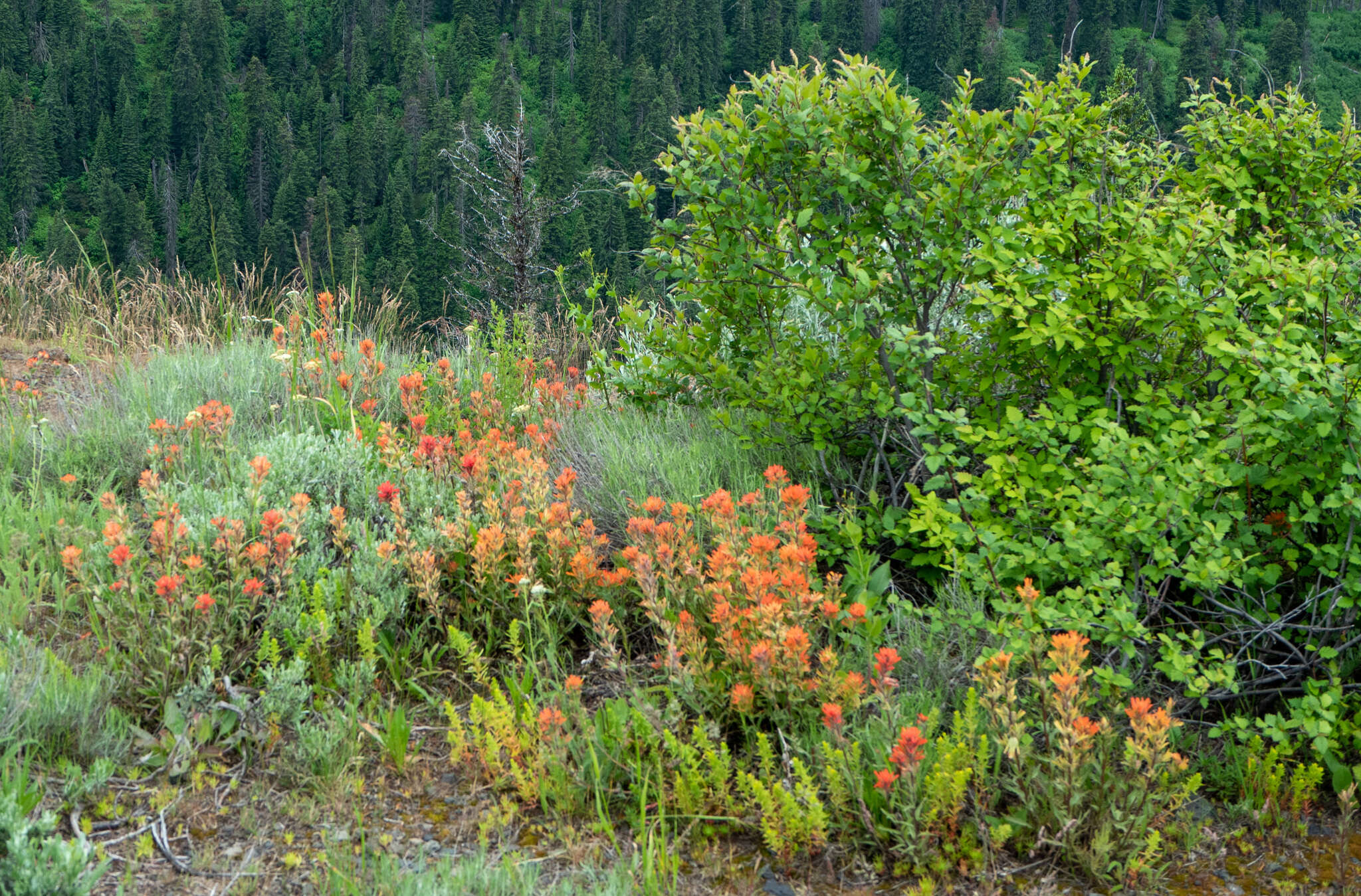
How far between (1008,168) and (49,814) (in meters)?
3.04

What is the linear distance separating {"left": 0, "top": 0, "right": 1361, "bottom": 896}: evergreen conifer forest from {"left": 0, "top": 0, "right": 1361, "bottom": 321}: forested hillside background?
2100 inches

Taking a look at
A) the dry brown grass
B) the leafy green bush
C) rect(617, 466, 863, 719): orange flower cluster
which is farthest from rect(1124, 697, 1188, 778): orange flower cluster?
the dry brown grass

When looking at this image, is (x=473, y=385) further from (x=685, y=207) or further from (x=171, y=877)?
(x=171, y=877)

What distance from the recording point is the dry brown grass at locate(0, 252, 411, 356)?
541cm

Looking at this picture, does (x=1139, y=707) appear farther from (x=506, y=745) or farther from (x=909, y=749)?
(x=506, y=745)

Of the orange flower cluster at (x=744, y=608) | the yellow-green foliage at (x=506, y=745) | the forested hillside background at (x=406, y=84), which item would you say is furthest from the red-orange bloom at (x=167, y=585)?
the forested hillside background at (x=406, y=84)

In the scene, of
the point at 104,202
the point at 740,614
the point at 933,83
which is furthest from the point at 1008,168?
the point at 933,83

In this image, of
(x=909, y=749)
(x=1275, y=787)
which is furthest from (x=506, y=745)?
(x=1275, y=787)

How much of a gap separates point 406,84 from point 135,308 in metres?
91.7

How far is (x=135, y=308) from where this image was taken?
6332mm

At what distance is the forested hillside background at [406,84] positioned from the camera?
6938cm

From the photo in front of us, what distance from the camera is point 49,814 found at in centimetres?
177

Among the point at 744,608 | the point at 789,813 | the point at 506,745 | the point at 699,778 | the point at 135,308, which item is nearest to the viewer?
the point at 789,813

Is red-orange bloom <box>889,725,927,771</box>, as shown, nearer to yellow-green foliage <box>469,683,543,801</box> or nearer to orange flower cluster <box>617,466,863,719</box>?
orange flower cluster <box>617,466,863,719</box>
